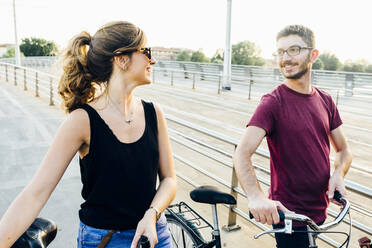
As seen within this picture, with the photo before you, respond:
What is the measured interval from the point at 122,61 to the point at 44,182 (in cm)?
65

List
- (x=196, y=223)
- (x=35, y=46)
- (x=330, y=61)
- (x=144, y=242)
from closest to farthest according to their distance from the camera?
(x=144, y=242) < (x=196, y=223) < (x=330, y=61) < (x=35, y=46)

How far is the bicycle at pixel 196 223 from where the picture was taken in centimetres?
208

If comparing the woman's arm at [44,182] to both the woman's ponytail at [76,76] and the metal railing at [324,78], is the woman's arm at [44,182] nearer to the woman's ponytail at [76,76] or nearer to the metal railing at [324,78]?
the woman's ponytail at [76,76]

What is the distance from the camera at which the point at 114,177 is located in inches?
63.9

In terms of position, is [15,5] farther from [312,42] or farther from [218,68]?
[312,42]

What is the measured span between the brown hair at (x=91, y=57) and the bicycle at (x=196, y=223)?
35.0 inches

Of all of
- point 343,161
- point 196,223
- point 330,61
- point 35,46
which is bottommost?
point 196,223

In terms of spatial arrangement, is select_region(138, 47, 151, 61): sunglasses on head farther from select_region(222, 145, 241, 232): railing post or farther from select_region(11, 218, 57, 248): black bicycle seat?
select_region(222, 145, 241, 232): railing post

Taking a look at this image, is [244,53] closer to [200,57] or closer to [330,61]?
[200,57]

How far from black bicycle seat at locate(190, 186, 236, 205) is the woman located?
36 centimetres

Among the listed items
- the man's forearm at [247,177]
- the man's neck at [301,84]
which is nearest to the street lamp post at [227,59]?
the man's neck at [301,84]

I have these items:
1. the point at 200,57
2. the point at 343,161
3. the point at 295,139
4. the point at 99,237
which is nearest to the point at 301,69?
the point at 295,139

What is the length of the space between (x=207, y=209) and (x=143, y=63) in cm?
295

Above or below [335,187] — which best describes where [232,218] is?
below
